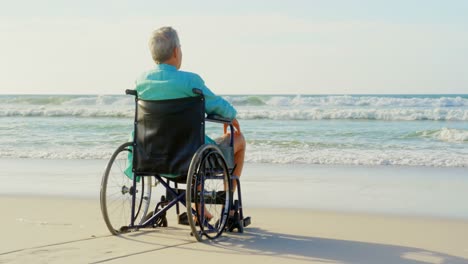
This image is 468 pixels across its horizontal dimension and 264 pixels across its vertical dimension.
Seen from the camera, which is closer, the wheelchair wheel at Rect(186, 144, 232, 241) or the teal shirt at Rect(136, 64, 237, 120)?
the wheelchair wheel at Rect(186, 144, 232, 241)

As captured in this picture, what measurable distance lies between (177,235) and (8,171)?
4.19 meters

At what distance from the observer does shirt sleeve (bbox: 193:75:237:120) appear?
3.71 metres

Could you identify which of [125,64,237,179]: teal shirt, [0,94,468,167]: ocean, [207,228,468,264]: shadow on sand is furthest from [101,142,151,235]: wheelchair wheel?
[0,94,468,167]: ocean

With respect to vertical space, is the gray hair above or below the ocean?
above

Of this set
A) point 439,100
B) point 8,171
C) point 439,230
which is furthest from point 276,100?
point 439,230

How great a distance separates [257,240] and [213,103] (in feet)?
2.58

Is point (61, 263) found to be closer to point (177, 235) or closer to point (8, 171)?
point (177, 235)

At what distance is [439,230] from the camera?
14.0 ft

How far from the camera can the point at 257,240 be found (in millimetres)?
3896

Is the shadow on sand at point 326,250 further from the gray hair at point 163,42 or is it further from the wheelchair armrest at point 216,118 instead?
the gray hair at point 163,42

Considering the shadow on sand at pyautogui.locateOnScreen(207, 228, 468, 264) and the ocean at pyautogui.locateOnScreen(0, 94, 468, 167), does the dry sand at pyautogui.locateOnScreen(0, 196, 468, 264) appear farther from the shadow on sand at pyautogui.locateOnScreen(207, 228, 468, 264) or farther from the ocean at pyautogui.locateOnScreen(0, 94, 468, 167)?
the ocean at pyautogui.locateOnScreen(0, 94, 468, 167)

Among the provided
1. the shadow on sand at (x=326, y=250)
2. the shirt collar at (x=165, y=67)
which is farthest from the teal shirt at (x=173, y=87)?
the shadow on sand at (x=326, y=250)

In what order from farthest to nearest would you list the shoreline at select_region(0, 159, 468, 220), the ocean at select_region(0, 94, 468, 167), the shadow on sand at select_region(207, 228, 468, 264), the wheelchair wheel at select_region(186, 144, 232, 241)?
1. the ocean at select_region(0, 94, 468, 167)
2. the shoreline at select_region(0, 159, 468, 220)
3. the wheelchair wheel at select_region(186, 144, 232, 241)
4. the shadow on sand at select_region(207, 228, 468, 264)

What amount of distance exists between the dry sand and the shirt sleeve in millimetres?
684
